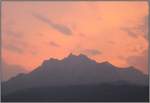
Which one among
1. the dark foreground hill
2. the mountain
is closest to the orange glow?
the mountain

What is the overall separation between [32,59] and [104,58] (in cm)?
57

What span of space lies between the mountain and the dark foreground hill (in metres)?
0.03

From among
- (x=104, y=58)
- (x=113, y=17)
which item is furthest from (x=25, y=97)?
(x=113, y=17)

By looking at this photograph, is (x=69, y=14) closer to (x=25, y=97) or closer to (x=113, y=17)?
(x=113, y=17)

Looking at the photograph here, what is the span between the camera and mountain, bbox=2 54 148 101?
103 inches

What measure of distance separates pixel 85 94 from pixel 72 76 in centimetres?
18

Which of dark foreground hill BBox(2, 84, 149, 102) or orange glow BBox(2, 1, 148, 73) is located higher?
orange glow BBox(2, 1, 148, 73)

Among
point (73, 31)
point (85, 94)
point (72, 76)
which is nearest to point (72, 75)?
point (72, 76)

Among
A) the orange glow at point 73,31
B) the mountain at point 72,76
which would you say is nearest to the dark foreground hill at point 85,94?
the mountain at point 72,76

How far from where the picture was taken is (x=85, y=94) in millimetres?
2641

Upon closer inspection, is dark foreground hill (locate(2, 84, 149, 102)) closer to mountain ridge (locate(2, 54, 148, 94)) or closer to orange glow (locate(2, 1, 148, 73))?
mountain ridge (locate(2, 54, 148, 94))

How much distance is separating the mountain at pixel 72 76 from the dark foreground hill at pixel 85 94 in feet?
0.11

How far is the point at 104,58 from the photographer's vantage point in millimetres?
2652

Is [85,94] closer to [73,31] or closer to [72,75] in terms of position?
[72,75]
